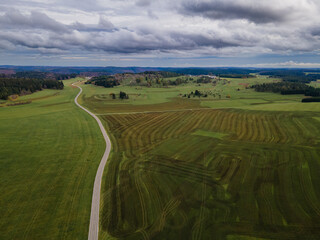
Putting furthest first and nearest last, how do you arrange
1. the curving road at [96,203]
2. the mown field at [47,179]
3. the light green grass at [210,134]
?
the light green grass at [210,134] < the mown field at [47,179] < the curving road at [96,203]

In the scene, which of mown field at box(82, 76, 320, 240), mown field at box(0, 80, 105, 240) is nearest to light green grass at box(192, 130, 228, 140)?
mown field at box(82, 76, 320, 240)

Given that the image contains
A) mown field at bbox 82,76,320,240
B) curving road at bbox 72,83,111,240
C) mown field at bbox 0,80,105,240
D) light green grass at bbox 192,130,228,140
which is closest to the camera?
curving road at bbox 72,83,111,240

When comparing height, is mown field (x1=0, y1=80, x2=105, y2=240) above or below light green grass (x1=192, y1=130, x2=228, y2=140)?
below

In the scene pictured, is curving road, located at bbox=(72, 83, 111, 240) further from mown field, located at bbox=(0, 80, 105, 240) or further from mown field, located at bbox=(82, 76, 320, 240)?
mown field, located at bbox=(82, 76, 320, 240)

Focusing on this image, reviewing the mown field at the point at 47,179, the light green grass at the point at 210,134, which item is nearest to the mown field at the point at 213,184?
the light green grass at the point at 210,134

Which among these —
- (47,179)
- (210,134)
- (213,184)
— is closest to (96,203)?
(47,179)

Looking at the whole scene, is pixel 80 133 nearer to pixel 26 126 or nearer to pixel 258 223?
pixel 26 126

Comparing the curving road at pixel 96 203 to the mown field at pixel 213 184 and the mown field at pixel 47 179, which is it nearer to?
the mown field at pixel 47 179
